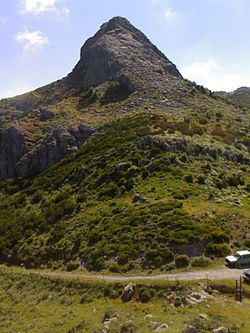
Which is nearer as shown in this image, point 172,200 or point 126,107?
point 172,200

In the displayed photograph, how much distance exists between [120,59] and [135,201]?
81318 millimetres

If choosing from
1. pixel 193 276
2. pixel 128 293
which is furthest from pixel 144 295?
pixel 193 276

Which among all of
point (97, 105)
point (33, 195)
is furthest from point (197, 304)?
point (97, 105)

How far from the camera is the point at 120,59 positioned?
115375 millimetres

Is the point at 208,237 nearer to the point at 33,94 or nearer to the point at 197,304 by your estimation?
the point at 197,304

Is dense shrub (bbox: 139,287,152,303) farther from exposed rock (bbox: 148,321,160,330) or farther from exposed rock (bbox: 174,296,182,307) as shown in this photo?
exposed rock (bbox: 148,321,160,330)

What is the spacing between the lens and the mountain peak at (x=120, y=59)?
111m

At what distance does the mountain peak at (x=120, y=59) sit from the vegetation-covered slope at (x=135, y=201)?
4089 centimetres

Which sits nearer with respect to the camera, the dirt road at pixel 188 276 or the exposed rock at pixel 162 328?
the exposed rock at pixel 162 328

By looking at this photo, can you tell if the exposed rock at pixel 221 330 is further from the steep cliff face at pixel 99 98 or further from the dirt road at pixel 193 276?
the steep cliff face at pixel 99 98

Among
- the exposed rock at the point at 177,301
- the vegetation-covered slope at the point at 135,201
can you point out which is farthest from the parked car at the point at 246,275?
the exposed rock at the point at 177,301

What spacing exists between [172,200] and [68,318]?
20.8 metres

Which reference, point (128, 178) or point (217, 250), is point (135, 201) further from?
point (217, 250)

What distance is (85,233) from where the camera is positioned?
4209cm
